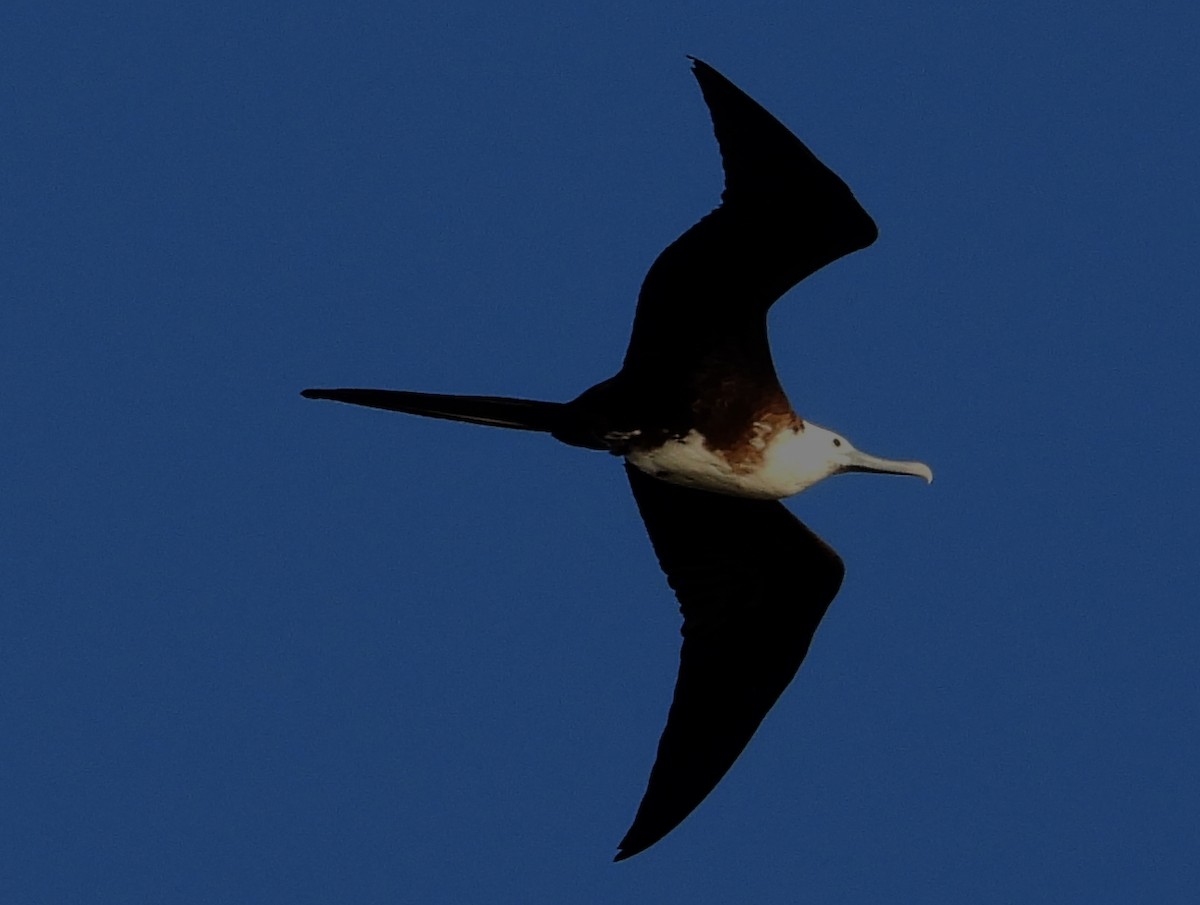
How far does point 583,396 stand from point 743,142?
3.24 ft

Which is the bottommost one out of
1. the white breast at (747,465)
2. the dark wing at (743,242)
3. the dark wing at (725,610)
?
the dark wing at (725,610)

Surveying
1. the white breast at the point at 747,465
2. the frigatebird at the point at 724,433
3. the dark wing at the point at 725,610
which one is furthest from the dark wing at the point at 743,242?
the dark wing at the point at 725,610

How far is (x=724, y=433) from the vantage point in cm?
726

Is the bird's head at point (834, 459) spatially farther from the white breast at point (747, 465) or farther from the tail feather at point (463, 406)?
the tail feather at point (463, 406)

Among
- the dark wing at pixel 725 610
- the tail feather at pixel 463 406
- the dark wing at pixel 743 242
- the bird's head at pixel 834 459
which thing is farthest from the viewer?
the dark wing at pixel 725 610

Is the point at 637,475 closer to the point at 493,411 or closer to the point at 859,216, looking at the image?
the point at 493,411

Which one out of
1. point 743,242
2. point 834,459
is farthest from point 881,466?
point 743,242

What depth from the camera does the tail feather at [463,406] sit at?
7035 millimetres

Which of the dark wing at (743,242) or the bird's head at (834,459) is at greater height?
the dark wing at (743,242)

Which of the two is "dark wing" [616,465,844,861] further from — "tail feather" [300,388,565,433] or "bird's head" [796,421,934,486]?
"tail feather" [300,388,565,433]

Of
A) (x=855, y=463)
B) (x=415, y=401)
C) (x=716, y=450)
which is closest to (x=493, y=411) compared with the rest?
(x=415, y=401)

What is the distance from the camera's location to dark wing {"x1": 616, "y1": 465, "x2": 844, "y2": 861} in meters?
7.79

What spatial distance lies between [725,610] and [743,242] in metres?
1.57

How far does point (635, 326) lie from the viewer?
709 centimetres
